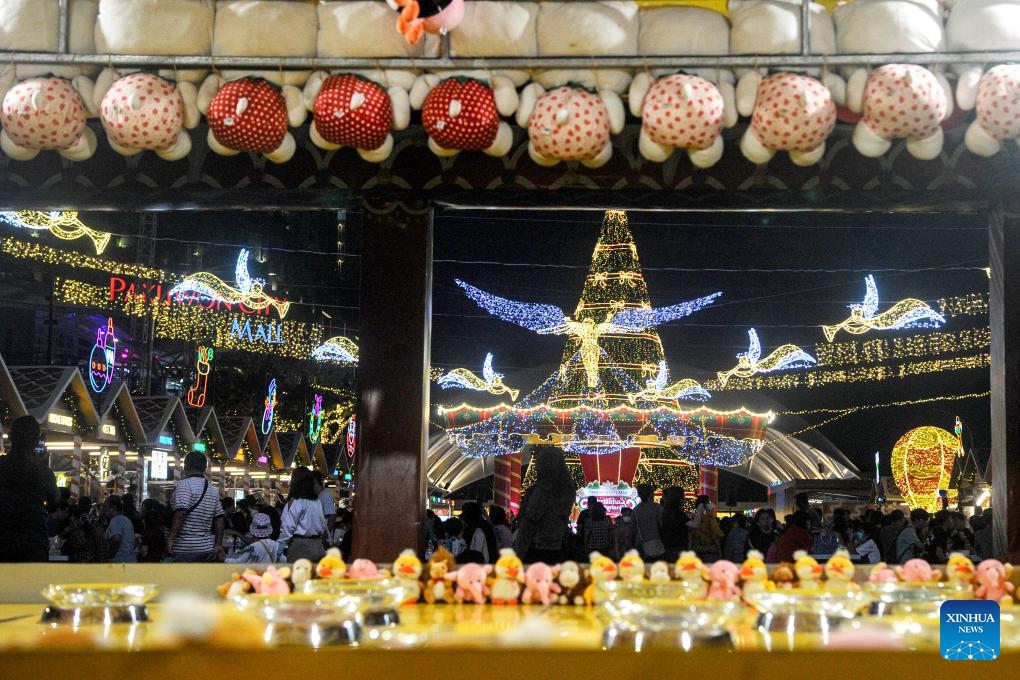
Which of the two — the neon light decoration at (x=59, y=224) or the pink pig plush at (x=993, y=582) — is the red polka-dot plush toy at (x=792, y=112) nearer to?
the pink pig plush at (x=993, y=582)

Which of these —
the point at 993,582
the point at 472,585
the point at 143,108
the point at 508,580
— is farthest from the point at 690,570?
the point at 143,108

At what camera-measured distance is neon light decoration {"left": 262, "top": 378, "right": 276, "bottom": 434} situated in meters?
29.9

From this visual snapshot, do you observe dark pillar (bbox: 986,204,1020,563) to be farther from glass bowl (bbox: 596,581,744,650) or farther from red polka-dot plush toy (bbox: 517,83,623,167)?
glass bowl (bbox: 596,581,744,650)

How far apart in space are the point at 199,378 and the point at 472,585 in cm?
2447

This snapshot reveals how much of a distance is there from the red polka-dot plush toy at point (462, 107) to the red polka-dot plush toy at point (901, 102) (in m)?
1.28

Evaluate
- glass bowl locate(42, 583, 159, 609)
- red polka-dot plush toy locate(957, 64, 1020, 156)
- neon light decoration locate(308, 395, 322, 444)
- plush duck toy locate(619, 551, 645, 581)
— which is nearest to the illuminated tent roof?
neon light decoration locate(308, 395, 322, 444)

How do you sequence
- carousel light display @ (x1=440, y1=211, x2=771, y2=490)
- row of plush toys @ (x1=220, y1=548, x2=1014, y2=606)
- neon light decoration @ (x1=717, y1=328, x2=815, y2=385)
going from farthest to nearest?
carousel light display @ (x1=440, y1=211, x2=771, y2=490) < neon light decoration @ (x1=717, y1=328, x2=815, y2=385) < row of plush toys @ (x1=220, y1=548, x2=1014, y2=606)

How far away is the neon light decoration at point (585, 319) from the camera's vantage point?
19516mm

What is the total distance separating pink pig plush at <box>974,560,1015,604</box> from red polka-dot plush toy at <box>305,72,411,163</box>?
8.52 feet

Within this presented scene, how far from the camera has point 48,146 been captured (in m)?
4.17

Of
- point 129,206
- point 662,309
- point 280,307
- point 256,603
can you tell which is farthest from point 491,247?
point 256,603

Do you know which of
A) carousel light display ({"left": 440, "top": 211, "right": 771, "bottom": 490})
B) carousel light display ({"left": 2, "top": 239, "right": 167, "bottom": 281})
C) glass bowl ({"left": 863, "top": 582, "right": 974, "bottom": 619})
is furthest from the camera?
carousel light display ({"left": 440, "top": 211, "right": 771, "bottom": 490})

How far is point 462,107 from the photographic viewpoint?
4.04m

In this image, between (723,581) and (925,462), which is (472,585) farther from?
(925,462)
